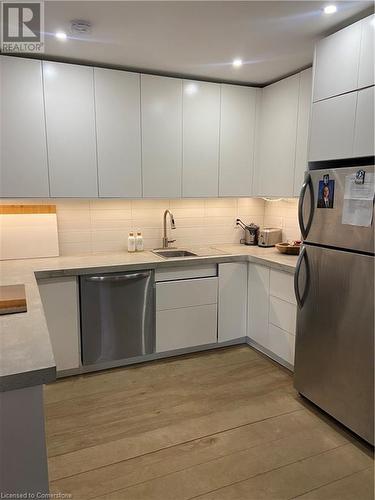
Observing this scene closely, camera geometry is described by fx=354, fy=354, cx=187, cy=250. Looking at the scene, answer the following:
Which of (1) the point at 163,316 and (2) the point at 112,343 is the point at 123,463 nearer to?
(2) the point at 112,343

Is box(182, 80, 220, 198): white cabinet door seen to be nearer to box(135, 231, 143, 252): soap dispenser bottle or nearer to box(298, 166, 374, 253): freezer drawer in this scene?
box(135, 231, 143, 252): soap dispenser bottle

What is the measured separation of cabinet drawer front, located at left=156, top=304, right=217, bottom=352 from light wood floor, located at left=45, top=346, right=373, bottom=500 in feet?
0.83

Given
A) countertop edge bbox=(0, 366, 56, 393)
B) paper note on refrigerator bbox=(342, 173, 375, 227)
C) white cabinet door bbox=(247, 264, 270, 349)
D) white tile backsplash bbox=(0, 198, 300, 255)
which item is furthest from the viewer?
white tile backsplash bbox=(0, 198, 300, 255)

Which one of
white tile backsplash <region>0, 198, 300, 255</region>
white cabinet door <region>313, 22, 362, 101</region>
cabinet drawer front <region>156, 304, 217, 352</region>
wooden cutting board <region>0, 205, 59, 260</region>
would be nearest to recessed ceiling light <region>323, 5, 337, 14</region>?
white cabinet door <region>313, 22, 362, 101</region>

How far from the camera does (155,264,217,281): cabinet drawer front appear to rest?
9.78ft

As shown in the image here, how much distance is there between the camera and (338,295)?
2143 millimetres

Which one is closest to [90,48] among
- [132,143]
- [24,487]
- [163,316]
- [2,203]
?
[132,143]

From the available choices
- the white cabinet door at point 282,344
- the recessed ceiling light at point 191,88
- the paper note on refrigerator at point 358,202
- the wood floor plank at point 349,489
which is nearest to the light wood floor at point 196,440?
the wood floor plank at point 349,489

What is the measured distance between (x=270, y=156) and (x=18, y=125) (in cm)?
214

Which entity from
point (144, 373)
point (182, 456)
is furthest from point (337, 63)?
point (144, 373)

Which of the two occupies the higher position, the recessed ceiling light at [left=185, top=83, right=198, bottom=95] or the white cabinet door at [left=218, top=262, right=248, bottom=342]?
the recessed ceiling light at [left=185, top=83, right=198, bottom=95]

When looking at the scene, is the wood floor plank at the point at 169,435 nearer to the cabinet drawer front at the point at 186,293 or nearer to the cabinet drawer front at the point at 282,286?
the cabinet drawer front at the point at 282,286

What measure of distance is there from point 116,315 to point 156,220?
108cm

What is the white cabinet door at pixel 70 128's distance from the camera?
2.68m
